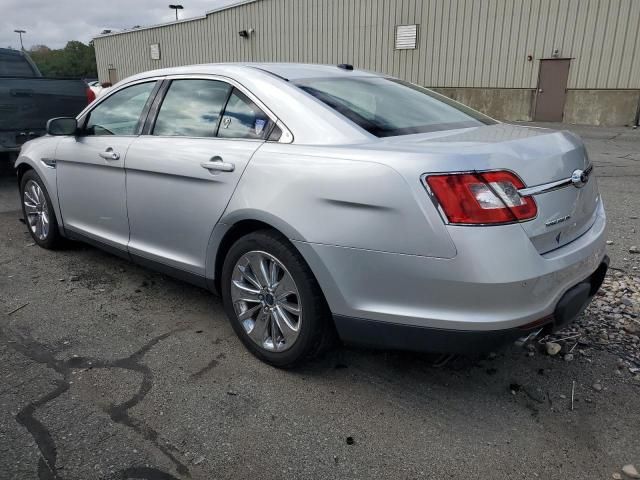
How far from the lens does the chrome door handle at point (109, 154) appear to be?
12.1 ft

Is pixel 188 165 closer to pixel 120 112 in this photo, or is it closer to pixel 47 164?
pixel 120 112

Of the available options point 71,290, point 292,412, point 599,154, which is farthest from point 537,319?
point 599,154

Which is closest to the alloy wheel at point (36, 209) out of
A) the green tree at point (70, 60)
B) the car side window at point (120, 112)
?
the car side window at point (120, 112)

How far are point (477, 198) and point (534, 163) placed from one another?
1.30 ft

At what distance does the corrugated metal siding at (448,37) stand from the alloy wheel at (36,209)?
16.0 m

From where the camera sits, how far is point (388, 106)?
310cm

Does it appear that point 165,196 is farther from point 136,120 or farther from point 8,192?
point 8,192

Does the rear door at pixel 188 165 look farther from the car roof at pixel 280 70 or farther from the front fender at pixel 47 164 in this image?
the front fender at pixel 47 164

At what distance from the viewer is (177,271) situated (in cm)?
341

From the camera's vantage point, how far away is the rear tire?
15.5ft

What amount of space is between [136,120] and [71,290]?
1.40 meters

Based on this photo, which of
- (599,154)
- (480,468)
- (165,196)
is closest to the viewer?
(480,468)

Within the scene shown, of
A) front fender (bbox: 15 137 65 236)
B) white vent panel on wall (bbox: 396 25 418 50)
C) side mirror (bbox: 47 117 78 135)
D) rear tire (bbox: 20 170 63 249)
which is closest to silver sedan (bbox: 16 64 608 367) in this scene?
side mirror (bbox: 47 117 78 135)

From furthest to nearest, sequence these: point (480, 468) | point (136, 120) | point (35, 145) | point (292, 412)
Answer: point (35, 145)
point (136, 120)
point (292, 412)
point (480, 468)
